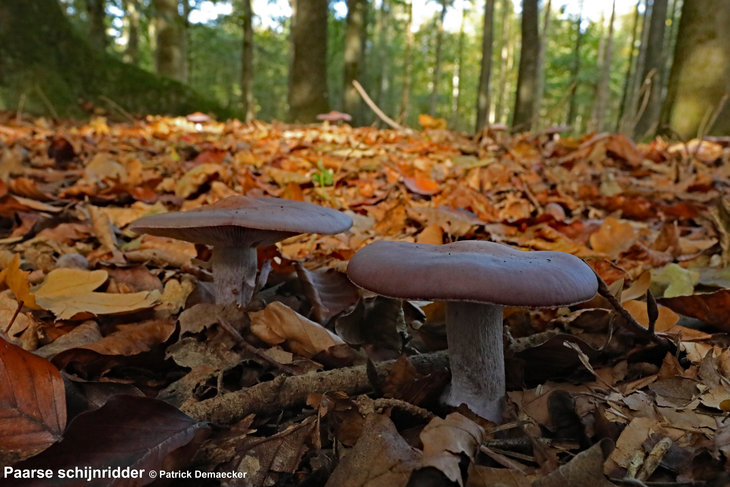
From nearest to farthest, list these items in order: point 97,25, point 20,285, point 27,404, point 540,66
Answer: point 27,404 → point 20,285 → point 97,25 → point 540,66

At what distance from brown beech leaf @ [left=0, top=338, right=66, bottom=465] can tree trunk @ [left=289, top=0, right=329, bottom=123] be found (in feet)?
31.0

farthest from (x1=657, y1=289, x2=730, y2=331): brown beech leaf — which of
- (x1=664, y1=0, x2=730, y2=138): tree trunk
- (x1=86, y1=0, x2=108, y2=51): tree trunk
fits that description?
(x1=86, y1=0, x2=108, y2=51): tree trunk

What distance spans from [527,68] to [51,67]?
27.9ft

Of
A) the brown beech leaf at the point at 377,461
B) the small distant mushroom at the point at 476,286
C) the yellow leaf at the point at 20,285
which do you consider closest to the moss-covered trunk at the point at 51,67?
the yellow leaf at the point at 20,285

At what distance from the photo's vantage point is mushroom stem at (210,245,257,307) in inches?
74.9

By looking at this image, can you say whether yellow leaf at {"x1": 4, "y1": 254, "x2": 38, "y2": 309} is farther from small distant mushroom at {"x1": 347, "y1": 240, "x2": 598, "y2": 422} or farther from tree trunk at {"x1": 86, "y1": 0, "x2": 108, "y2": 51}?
tree trunk at {"x1": 86, "y1": 0, "x2": 108, "y2": 51}

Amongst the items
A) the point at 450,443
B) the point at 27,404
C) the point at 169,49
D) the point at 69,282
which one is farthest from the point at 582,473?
the point at 169,49

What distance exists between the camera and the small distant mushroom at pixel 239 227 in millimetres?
1507

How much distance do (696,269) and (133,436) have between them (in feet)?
7.21

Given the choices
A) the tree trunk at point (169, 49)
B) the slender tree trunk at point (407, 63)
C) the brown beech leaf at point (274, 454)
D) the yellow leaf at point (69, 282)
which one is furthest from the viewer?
the tree trunk at point (169, 49)

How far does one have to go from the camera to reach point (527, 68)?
10586 millimetres

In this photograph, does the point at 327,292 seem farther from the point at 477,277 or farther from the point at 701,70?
the point at 701,70

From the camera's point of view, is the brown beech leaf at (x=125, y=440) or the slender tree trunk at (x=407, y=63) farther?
the slender tree trunk at (x=407, y=63)

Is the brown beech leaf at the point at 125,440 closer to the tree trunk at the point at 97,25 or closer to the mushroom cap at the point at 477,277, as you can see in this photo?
the mushroom cap at the point at 477,277
